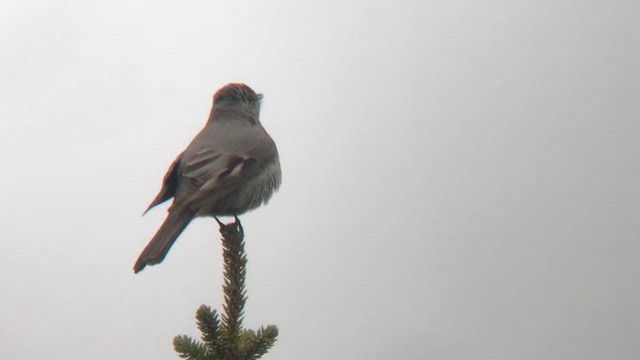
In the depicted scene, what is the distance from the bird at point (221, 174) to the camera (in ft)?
17.1

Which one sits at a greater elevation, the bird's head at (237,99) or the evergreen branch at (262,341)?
the bird's head at (237,99)

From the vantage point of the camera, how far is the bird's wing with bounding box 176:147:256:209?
5301mm

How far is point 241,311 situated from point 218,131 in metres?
2.81

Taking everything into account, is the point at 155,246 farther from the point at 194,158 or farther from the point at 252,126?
the point at 252,126

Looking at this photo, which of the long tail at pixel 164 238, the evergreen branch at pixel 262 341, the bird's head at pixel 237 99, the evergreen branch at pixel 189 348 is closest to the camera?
the evergreen branch at pixel 189 348

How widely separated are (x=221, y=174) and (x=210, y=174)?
11cm

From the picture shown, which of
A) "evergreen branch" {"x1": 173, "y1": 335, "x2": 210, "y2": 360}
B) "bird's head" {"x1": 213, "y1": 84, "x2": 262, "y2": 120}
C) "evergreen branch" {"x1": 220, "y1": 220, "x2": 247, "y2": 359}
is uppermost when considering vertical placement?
"bird's head" {"x1": 213, "y1": 84, "x2": 262, "y2": 120}

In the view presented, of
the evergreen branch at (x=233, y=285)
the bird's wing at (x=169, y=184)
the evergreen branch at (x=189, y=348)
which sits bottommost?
the evergreen branch at (x=189, y=348)

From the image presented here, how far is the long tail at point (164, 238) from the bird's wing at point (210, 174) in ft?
0.50

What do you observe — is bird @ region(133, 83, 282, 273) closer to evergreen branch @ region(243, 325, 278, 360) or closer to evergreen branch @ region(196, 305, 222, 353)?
evergreen branch @ region(196, 305, 222, 353)

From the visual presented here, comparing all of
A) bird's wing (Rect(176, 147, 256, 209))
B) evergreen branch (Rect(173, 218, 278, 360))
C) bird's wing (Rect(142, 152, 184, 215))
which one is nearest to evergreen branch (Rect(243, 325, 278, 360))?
evergreen branch (Rect(173, 218, 278, 360))

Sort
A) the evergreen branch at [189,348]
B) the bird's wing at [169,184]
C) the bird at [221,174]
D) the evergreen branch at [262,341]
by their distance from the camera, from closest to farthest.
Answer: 1. the evergreen branch at [189,348]
2. the evergreen branch at [262,341]
3. the bird at [221,174]
4. the bird's wing at [169,184]

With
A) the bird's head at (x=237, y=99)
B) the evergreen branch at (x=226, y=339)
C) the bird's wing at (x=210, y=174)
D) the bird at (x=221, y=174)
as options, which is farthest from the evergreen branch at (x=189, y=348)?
the bird's head at (x=237, y=99)

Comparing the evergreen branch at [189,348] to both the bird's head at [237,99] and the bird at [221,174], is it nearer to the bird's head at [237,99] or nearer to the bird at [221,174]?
the bird at [221,174]
